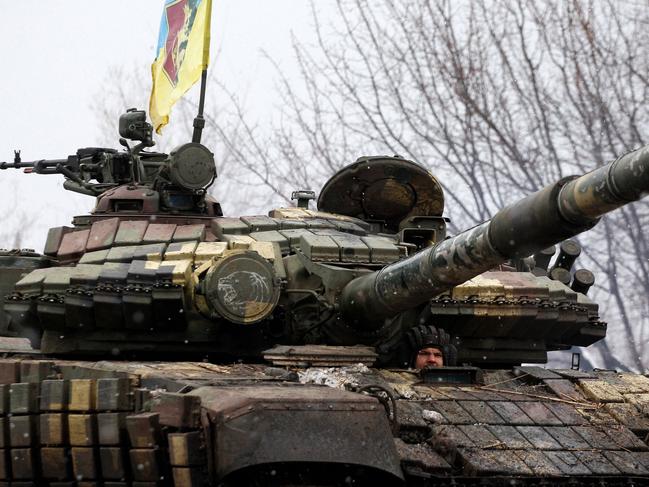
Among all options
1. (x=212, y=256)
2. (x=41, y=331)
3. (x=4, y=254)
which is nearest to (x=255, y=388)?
(x=212, y=256)

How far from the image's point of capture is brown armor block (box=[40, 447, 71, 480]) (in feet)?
32.7

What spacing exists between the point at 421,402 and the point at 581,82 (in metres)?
12.5

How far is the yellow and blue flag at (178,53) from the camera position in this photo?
16594mm

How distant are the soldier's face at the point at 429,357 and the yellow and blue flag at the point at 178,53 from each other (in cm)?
514

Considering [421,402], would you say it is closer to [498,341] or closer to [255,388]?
[255,388]

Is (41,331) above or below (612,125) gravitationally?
below

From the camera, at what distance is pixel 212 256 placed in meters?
12.2

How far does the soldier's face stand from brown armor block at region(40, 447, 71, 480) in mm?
3567

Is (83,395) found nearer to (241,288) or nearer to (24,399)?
(24,399)

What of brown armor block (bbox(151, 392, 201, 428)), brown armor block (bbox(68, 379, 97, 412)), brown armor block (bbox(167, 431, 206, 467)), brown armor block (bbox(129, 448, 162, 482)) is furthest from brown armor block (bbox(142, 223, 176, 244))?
brown armor block (bbox(167, 431, 206, 467))

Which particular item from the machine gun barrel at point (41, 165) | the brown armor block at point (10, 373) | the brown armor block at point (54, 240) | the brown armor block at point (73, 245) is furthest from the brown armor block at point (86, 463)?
the machine gun barrel at point (41, 165)

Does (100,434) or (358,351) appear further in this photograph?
(358,351)

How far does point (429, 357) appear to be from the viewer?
40.4 ft

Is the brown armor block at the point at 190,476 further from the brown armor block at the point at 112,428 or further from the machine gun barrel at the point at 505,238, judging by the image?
the machine gun barrel at the point at 505,238
